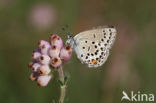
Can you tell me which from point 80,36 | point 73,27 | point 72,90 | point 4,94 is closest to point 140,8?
point 73,27

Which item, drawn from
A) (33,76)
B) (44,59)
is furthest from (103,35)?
(33,76)

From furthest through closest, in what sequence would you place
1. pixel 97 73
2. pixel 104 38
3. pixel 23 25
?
pixel 23 25 < pixel 97 73 < pixel 104 38

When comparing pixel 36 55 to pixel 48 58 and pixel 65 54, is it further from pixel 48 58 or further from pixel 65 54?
pixel 65 54

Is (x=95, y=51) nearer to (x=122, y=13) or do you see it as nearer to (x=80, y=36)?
(x=80, y=36)

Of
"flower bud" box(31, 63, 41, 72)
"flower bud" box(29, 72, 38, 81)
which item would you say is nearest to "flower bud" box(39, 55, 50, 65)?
"flower bud" box(31, 63, 41, 72)

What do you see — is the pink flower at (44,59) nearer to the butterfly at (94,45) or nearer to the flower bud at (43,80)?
the flower bud at (43,80)

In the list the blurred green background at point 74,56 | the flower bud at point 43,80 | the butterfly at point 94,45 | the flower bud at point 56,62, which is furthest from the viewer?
the blurred green background at point 74,56

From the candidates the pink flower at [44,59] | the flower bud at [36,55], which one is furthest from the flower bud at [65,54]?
the flower bud at [36,55]
